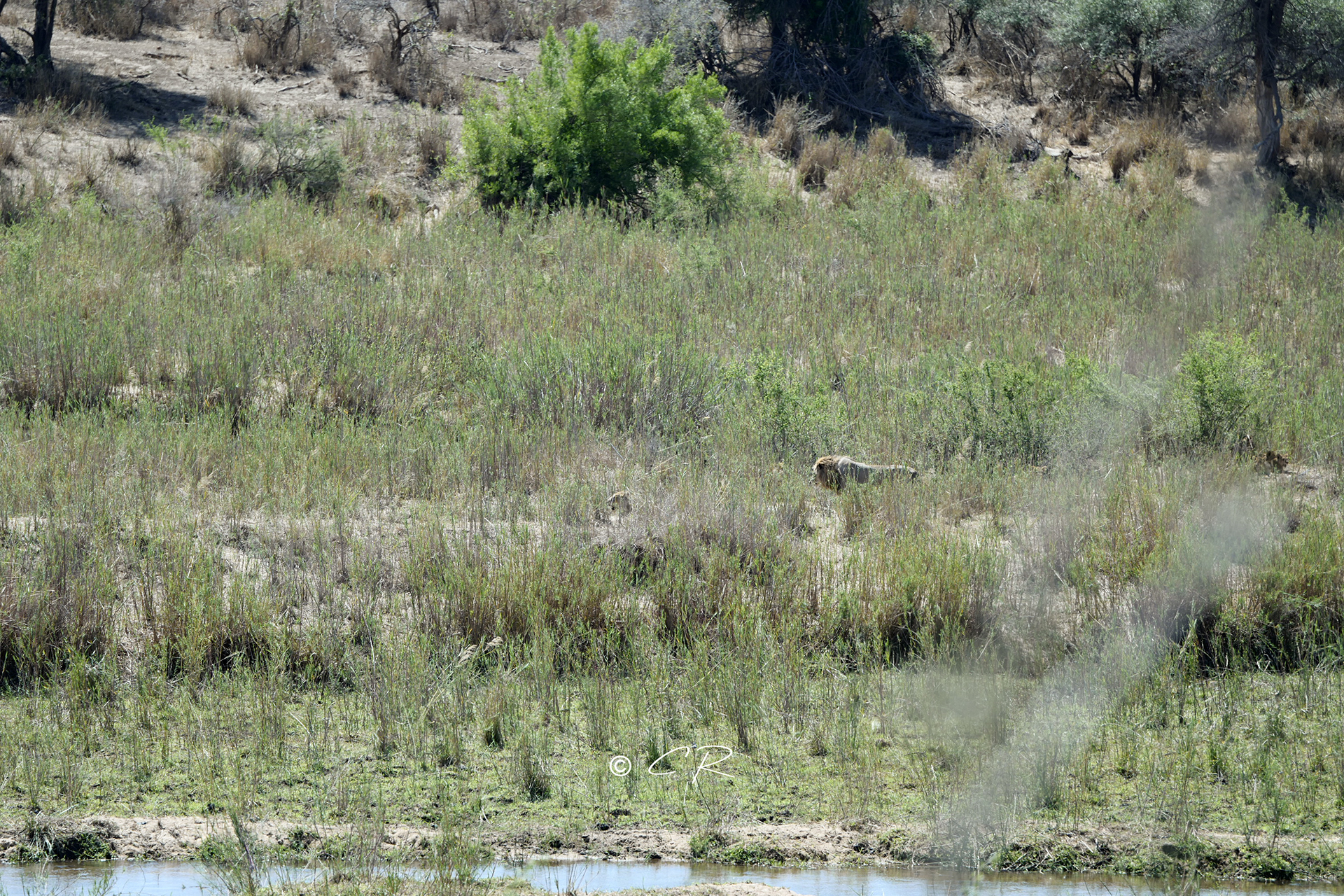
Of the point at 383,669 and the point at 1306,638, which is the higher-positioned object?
the point at 1306,638

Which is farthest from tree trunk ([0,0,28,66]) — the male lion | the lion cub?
the male lion

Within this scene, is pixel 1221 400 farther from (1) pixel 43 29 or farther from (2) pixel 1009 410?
(1) pixel 43 29

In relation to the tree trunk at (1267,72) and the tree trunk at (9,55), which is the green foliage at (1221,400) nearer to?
the tree trunk at (1267,72)

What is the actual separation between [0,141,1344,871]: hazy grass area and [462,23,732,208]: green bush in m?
3.24

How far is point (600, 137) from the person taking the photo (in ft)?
42.0

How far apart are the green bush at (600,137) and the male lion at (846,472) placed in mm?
6763

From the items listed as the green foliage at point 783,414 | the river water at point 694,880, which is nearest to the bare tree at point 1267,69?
the green foliage at point 783,414

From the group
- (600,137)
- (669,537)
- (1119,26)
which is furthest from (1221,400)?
(1119,26)

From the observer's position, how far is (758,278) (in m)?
10.1

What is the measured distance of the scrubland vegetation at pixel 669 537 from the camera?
3.87 metres

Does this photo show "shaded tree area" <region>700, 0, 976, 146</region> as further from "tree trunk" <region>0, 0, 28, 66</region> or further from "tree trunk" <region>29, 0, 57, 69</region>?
"tree trunk" <region>0, 0, 28, 66</region>

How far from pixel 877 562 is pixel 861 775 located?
139cm

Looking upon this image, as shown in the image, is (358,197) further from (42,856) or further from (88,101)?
(42,856)

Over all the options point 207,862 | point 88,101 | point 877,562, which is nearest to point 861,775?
point 877,562
